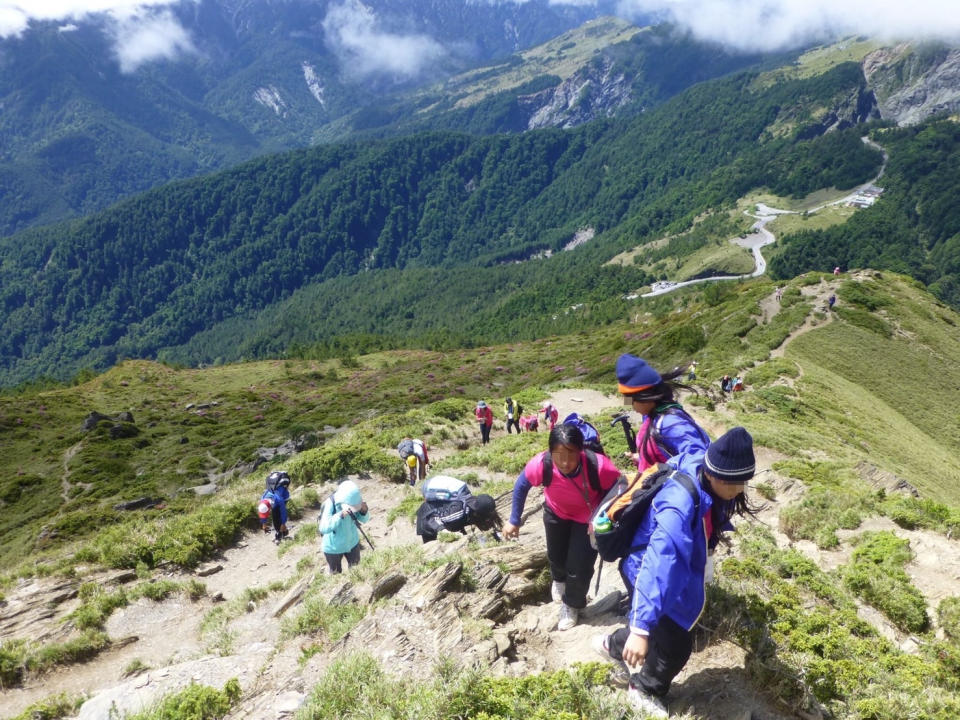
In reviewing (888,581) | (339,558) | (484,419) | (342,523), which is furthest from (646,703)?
(484,419)

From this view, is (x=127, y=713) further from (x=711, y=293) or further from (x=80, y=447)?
A: (x=711, y=293)

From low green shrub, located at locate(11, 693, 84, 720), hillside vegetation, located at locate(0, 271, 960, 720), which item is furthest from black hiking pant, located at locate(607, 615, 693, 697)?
low green shrub, located at locate(11, 693, 84, 720)

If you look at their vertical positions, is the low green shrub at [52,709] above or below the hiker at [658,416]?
below

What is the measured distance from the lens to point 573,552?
654 centimetres

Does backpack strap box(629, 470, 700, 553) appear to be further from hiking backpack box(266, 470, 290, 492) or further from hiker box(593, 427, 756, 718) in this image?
hiking backpack box(266, 470, 290, 492)

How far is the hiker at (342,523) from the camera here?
400 inches

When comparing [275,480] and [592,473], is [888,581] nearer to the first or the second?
[592,473]

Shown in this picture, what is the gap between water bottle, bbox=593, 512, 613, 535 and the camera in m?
4.86

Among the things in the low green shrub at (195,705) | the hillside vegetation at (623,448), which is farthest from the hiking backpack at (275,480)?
the low green shrub at (195,705)

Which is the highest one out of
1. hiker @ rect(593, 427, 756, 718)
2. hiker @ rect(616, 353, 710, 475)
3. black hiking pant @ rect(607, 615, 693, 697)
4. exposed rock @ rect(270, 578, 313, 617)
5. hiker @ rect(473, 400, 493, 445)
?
hiker @ rect(616, 353, 710, 475)

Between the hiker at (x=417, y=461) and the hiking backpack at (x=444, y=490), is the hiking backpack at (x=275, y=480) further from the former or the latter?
the hiking backpack at (x=444, y=490)

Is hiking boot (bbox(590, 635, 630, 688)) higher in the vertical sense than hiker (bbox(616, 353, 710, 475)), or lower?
lower

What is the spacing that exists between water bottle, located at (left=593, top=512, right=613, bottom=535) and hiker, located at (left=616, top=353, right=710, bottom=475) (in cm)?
96

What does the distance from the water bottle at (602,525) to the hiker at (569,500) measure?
122 centimetres
